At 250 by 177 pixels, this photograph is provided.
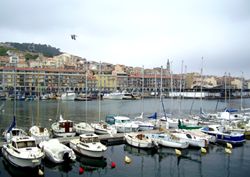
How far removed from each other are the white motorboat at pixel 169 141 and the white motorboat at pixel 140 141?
87 cm

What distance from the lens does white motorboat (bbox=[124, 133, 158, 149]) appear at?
2677 centimetres

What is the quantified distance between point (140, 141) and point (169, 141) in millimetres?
2832

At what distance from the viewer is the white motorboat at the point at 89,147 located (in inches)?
904

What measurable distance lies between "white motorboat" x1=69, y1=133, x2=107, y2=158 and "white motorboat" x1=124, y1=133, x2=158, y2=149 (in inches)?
173

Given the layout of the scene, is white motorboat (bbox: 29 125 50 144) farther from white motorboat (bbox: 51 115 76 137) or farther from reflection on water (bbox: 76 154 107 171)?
reflection on water (bbox: 76 154 107 171)

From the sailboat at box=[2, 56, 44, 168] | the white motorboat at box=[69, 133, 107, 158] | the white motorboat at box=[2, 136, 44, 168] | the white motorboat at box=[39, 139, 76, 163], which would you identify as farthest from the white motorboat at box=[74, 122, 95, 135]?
the white motorboat at box=[2, 136, 44, 168]

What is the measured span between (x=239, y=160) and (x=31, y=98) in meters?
89.8

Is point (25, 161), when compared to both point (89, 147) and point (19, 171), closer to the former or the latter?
point (19, 171)

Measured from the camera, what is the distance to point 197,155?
2556 cm

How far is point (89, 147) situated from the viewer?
23.2 meters

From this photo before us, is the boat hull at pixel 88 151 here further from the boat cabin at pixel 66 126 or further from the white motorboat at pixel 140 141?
the boat cabin at pixel 66 126

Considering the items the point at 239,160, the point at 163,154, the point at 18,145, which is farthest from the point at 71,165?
the point at 239,160

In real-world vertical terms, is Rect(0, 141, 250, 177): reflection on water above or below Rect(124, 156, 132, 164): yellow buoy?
below

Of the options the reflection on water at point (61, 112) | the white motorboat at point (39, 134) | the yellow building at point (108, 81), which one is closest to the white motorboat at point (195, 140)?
the white motorboat at point (39, 134)
